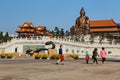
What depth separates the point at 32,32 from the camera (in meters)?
128

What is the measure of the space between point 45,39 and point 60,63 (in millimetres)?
54340

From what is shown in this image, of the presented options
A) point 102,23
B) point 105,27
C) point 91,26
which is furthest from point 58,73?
point 102,23

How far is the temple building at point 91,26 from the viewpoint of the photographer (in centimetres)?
12300

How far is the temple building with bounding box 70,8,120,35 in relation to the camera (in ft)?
404

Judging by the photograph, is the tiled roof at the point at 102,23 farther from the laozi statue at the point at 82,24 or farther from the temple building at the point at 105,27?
the laozi statue at the point at 82,24

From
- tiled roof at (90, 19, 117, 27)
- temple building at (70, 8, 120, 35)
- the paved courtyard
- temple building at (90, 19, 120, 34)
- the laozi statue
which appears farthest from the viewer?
tiled roof at (90, 19, 117, 27)

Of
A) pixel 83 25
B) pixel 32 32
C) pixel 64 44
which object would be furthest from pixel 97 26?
pixel 64 44

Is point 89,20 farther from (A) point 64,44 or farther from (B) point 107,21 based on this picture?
(A) point 64,44

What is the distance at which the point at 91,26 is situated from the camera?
412 feet

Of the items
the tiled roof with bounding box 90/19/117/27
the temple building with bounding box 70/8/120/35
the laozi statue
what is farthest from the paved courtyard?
the tiled roof with bounding box 90/19/117/27

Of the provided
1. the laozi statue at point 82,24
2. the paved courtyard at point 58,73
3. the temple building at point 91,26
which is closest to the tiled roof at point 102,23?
the temple building at point 91,26

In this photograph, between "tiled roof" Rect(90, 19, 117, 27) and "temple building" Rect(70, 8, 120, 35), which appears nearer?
"temple building" Rect(70, 8, 120, 35)

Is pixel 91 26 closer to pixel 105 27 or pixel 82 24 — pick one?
pixel 82 24

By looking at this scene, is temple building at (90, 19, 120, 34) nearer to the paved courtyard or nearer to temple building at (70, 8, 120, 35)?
temple building at (70, 8, 120, 35)
